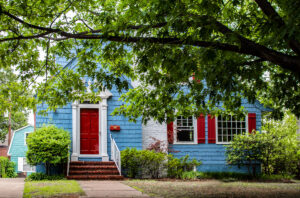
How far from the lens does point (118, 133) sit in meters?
15.1

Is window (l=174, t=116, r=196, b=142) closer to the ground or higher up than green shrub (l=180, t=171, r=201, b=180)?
higher up

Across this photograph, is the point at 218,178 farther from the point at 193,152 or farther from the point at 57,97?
the point at 57,97

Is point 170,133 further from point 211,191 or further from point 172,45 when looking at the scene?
point 172,45

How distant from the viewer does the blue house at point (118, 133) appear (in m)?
14.6

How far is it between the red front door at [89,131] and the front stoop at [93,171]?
2.88 ft

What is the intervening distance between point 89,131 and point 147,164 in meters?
2.86

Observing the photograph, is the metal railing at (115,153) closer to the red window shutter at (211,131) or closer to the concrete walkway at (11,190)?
the concrete walkway at (11,190)

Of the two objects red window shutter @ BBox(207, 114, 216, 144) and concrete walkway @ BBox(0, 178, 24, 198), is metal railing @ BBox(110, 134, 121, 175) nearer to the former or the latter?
concrete walkway @ BBox(0, 178, 24, 198)

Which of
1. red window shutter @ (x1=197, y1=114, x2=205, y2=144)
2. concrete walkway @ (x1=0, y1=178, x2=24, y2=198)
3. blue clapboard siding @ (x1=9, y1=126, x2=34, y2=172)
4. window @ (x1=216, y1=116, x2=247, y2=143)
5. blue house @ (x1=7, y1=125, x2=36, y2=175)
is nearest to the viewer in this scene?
concrete walkway @ (x1=0, y1=178, x2=24, y2=198)

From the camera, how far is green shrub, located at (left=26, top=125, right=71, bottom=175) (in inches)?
499

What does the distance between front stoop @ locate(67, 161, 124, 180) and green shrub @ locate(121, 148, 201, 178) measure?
1.85 ft

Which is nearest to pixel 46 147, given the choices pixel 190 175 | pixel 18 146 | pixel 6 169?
pixel 190 175

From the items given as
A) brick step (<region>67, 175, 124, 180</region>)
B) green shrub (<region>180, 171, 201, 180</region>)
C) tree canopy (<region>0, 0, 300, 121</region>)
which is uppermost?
tree canopy (<region>0, 0, 300, 121</region>)

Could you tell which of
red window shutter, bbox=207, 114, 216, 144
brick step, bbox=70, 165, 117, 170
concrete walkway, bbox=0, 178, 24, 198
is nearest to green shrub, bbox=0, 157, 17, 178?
brick step, bbox=70, 165, 117, 170
